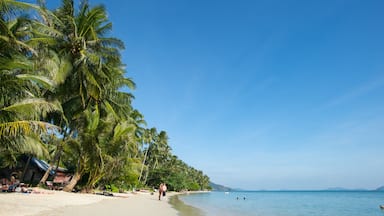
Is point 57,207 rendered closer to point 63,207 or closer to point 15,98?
point 63,207

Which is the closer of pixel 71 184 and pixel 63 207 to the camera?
pixel 63 207

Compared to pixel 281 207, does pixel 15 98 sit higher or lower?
higher

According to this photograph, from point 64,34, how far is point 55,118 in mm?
6240

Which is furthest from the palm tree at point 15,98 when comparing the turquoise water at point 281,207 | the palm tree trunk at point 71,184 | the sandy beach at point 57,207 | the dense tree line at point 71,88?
the turquoise water at point 281,207

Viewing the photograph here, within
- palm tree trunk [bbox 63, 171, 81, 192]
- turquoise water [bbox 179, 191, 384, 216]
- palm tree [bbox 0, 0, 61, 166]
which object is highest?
palm tree [bbox 0, 0, 61, 166]

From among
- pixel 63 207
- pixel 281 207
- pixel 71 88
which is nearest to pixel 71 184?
pixel 71 88

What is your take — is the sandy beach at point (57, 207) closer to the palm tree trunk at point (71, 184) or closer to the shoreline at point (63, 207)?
the shoreline at point (63, 207)

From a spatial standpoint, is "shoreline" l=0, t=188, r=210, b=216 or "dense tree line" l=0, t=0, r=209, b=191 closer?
"shoreline" l=0, t=188, r=210, b=216

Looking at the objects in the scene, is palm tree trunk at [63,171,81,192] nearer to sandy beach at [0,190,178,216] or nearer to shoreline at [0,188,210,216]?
shoreline at [0,188,210,216]

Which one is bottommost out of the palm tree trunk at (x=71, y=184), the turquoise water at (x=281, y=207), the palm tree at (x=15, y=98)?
the turquoise water at (x=281, y=207)

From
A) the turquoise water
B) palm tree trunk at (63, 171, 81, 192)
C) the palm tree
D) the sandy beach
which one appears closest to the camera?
the sandy beach

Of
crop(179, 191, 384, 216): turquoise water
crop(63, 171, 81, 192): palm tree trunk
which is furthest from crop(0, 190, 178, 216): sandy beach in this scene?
crop(63, 171, 81, 192): palm tree trunk

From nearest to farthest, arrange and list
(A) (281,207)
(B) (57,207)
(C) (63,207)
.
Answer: (B) (57,207)
(C) (63,207)
(A) (281,207)

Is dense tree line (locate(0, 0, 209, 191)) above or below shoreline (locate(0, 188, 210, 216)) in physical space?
above
